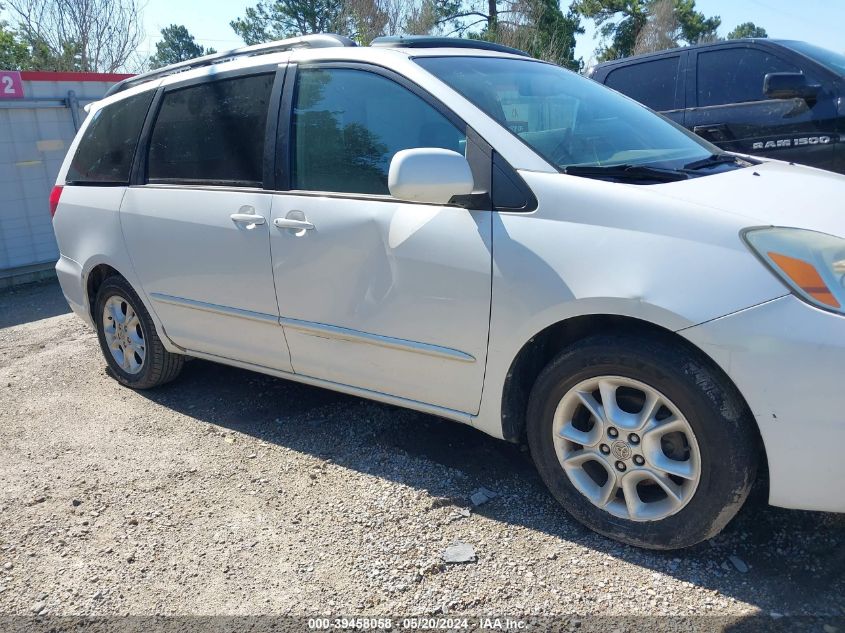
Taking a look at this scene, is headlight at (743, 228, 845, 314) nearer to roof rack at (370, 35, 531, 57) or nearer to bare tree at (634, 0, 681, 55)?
roof rack at (370, 35, 531, 57)

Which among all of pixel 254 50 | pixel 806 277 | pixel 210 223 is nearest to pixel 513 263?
pixel 806 277

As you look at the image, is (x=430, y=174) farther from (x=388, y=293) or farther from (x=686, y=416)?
(x=686, y=416)

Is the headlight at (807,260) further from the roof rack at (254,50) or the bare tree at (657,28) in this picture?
the bare tree at (657,28)

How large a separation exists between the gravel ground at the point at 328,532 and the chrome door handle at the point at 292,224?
1.10 metres

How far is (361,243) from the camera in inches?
118

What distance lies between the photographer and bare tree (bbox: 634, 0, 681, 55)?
33562mm

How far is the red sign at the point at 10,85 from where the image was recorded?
324 inches

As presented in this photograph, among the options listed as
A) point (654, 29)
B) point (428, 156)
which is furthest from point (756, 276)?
point (654, 29)

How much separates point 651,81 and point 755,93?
98 cm

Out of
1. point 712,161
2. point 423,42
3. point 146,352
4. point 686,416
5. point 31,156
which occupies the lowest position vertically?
point 146,352

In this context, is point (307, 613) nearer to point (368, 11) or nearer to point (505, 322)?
point (505, 322)

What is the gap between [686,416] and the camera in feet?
7.68

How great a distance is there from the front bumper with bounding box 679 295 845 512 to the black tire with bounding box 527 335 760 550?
8 cm

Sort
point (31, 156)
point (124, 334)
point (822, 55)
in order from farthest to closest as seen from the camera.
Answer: point (31, 156) < point (822, 55) < point (124, 334)
